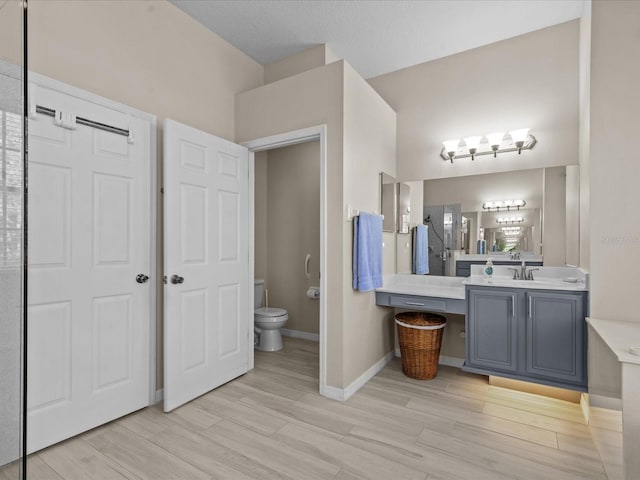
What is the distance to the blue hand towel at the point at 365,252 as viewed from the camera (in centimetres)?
265

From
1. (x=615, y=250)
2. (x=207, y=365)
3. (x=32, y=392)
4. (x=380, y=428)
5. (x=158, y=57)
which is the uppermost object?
(x=158, y=57)

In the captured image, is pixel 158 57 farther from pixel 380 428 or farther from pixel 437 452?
pixel 437 452

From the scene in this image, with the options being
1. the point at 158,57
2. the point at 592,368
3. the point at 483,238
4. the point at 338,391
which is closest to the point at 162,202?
the point at 158,57

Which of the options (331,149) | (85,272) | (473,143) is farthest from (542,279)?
(85,272)

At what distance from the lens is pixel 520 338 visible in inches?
96.0

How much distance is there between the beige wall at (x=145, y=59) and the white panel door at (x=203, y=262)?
209mm

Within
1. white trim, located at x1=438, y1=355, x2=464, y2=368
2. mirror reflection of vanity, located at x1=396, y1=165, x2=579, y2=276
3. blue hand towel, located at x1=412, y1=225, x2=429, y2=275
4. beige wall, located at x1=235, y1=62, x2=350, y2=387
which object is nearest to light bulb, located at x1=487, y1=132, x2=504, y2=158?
mirror reflection of vanity, located at x1=396, y1=165, x2=579, y2=276

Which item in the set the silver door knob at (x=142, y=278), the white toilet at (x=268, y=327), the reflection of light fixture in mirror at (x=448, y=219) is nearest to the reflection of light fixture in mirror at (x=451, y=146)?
the reflection of light fixture in mirror at (x=448, y=219)

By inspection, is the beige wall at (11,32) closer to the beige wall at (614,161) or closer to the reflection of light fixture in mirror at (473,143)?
the beige wall at (614,161)

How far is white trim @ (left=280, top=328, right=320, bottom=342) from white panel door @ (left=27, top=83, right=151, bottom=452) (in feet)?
6.67

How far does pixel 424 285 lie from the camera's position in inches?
131

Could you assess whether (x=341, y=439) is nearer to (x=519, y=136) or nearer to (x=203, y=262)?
(x=203, y=262)

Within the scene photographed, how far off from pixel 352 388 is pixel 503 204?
2.09 meters

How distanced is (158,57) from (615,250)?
343 centimetres
